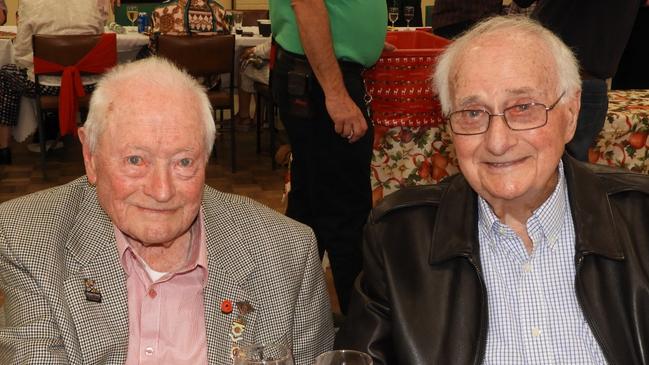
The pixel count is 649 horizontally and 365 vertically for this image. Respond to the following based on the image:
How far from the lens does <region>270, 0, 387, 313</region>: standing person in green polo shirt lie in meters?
3.19

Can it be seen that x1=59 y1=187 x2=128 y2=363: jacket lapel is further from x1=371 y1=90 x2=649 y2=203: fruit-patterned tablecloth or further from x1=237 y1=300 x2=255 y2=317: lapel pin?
x1=371 y1=90 x2=649 y2=203: fruit-patterned tablecloth

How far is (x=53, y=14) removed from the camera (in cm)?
630

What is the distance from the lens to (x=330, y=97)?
3.23 metres

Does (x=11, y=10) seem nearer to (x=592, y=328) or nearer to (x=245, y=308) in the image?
(x=245, y=308)

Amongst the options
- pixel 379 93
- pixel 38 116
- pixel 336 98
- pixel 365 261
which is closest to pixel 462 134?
pixel 365 261

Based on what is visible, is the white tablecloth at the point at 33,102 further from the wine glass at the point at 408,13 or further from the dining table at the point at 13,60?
the wine glass at the point at 408,13

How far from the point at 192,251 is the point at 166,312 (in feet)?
0.56

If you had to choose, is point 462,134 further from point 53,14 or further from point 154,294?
point 53,14

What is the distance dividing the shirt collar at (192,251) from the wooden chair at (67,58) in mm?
4301

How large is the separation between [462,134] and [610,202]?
1.24 feet

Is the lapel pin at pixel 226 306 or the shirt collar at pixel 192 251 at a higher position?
the shirt collar at pixel 192 251

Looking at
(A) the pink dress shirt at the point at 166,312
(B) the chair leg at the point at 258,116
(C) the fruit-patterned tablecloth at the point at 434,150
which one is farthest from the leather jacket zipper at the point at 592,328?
(B) the chair leg at the point at 258,116

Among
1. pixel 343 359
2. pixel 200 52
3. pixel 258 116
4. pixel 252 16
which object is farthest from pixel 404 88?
pixel 252 16

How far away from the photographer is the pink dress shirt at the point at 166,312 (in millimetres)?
1937
